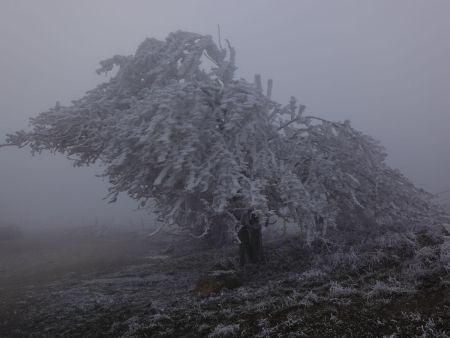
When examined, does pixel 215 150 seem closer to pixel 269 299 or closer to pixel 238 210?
pixel 238 210

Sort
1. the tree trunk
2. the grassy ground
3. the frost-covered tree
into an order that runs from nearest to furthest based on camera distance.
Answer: the grassy ground
the frost-covered tree
the tree trunk

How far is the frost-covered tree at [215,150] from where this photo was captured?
11.6 meters

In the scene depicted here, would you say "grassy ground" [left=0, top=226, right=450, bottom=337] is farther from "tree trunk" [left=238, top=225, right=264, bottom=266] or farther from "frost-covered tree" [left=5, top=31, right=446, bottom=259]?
"frost-covered tree" [left=5, top=31, right=446, bottom=259]

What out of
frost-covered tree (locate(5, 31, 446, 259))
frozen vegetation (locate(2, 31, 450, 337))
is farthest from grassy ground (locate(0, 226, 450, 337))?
frost-covered tree (locate(5, 31, 446, 259))

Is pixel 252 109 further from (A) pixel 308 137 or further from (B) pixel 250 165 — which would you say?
(A) pixel 308 137

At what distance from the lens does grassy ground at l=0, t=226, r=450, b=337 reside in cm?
655

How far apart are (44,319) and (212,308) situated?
4.90 m

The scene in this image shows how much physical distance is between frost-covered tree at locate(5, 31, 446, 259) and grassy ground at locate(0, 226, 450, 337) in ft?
5.96

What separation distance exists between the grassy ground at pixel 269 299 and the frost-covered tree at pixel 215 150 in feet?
5.96

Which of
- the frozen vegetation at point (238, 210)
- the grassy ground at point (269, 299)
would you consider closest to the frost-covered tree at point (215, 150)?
the frozen vegetation at point (238, 210)

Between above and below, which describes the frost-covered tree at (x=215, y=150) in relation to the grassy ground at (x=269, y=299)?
above

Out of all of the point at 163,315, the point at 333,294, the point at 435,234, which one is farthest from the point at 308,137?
the point at 163,315

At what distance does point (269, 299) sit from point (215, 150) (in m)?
5.09

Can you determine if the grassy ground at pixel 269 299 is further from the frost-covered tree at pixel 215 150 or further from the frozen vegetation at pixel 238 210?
the frost-covered tree at pixel 215 150
